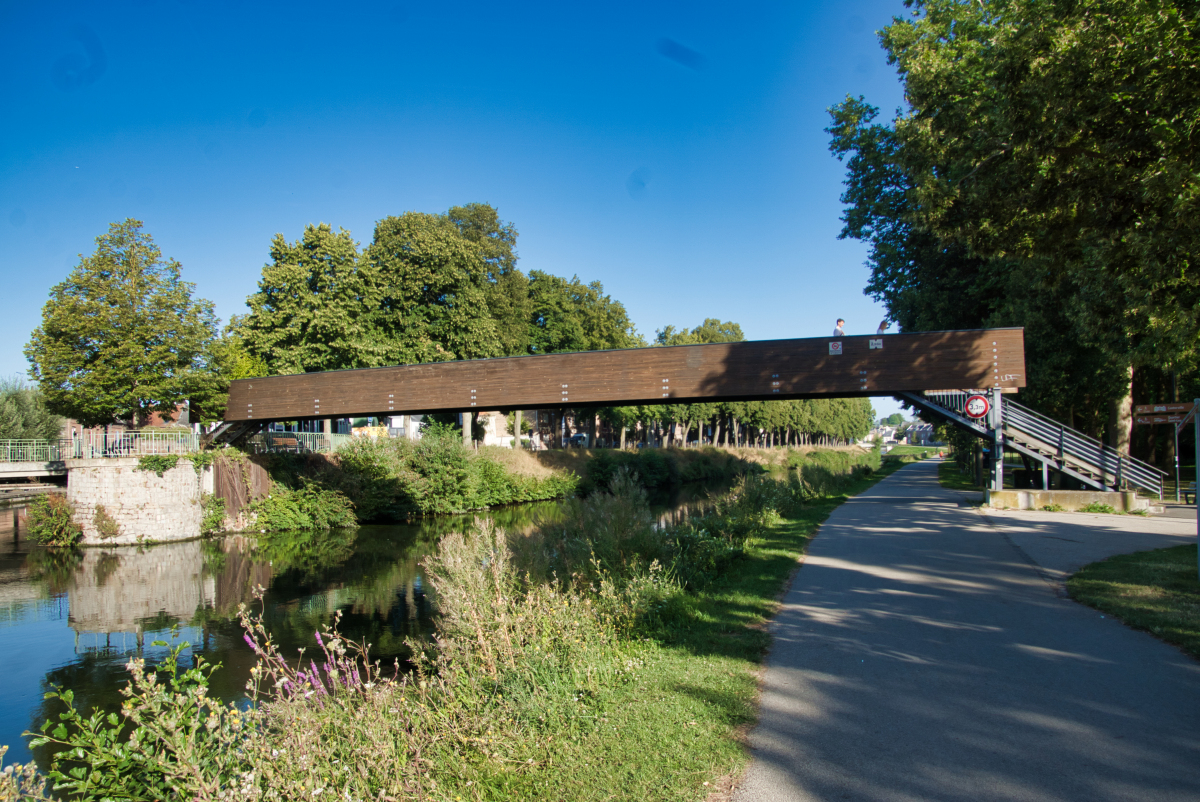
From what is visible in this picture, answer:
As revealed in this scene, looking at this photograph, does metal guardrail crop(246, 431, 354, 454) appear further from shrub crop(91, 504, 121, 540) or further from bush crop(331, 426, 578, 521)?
shrub crop(91, 504, 121, 540)

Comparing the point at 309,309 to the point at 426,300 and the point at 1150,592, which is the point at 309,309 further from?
the point at 1150,592

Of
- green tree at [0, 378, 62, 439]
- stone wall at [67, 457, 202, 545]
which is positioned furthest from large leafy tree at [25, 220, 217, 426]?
green tree at [0, 378, 62, 439]

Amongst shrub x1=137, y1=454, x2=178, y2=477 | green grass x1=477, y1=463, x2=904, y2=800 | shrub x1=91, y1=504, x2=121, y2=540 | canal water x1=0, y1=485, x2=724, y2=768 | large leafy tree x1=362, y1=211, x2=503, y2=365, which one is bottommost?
canal water x1=0, y1=485, x2=724, y2=768

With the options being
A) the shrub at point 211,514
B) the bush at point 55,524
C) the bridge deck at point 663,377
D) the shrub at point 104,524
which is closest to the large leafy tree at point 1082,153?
the bridge deck at point 663,377

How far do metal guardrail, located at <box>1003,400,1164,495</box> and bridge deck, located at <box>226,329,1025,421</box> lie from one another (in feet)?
4.07

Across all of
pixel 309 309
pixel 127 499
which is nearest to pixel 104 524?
pixel 127 499

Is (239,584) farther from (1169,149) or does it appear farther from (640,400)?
(1169,149)

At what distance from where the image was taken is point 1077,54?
7746 millimetres

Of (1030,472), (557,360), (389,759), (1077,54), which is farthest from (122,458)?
(1030,472)

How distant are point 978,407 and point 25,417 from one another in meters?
52.2

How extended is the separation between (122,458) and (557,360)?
16472 mm

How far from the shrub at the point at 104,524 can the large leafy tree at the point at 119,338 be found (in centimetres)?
401

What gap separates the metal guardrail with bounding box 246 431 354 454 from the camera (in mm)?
31117

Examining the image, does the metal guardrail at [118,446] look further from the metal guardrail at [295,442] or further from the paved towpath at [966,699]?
the paved towpath at [966,699]
